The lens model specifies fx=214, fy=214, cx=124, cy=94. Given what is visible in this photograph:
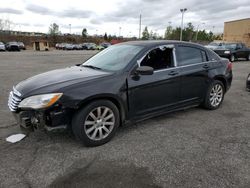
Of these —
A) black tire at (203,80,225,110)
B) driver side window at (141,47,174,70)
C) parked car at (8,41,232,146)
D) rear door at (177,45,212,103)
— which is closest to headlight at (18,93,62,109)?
parked car at (8,41,232,146)

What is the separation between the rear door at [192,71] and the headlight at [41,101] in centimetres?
238

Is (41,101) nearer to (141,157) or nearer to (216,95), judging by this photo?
(141,157)

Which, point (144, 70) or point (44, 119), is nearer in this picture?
point (44, 119)

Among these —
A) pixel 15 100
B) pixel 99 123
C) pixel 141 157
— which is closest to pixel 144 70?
pixel 99 123

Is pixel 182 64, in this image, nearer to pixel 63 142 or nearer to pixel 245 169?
pixel 245 169

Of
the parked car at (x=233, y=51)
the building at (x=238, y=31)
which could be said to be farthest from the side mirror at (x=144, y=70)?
the building at (x=238, y=31)

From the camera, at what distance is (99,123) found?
3.21m

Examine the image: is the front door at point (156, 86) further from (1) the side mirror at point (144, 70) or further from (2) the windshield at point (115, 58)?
(2) the windshield at point (115, 58)

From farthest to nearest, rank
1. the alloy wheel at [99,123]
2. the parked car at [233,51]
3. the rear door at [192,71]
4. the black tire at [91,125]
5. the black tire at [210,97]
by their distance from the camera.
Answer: the parked car at [233,51]
the black tire at [210,97]
the rear door at [192,71]
the alloy wheel at [99,123]
the black tire at [91,125]

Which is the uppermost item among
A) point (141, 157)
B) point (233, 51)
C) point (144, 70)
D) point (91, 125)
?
point (233, 51)

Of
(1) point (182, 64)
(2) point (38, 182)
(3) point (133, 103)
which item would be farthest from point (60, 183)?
(1) point (182, 64)

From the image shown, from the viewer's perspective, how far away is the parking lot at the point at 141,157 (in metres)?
2.45

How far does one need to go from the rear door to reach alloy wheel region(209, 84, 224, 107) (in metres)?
0.36

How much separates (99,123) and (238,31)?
55.1 meters
